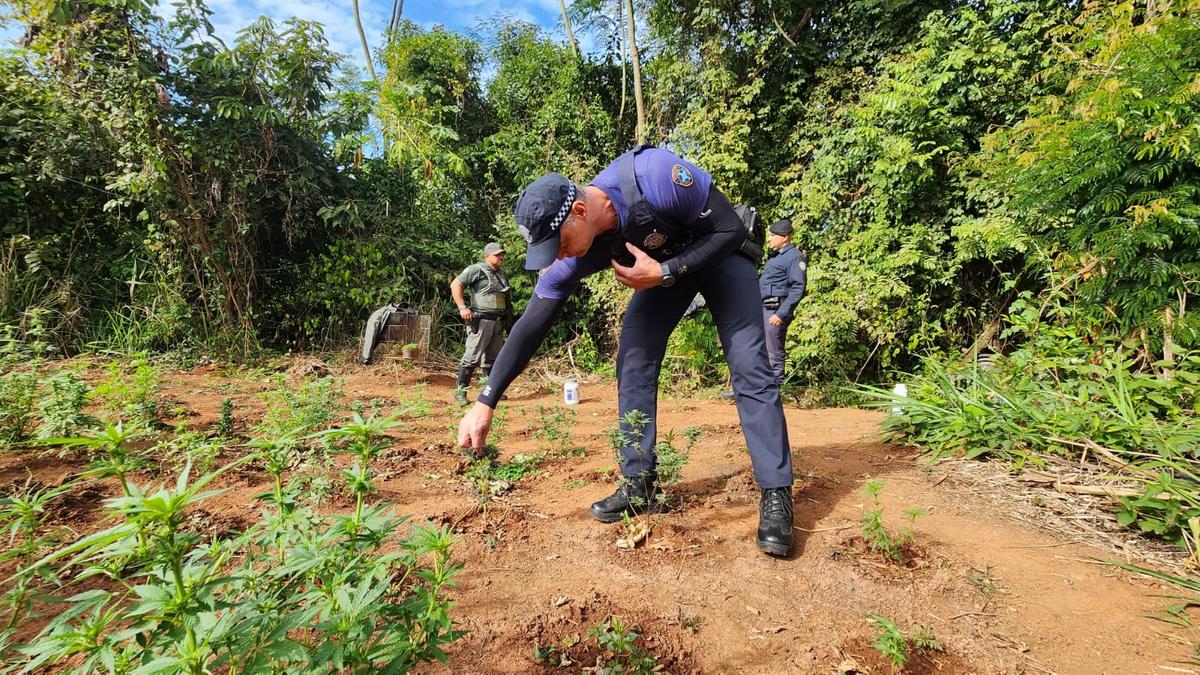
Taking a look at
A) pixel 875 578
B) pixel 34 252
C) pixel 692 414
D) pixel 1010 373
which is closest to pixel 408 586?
pixel 875 578

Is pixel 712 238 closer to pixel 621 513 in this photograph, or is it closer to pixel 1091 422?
pixel 621 513

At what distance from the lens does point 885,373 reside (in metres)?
6.06

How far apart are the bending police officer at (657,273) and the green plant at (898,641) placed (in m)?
0.45

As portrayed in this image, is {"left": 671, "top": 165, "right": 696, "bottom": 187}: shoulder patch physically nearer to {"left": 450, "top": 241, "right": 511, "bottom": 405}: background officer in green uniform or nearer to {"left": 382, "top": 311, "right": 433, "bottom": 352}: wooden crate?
{"left": 450, "top": 241, "right": 511, "bottom": 405}: background officer in green uniform

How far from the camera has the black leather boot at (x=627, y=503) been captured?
227 centimetres

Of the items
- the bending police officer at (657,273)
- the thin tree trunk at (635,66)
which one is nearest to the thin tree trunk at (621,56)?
the thin tree trunk at (635,66)

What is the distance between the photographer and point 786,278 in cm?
538

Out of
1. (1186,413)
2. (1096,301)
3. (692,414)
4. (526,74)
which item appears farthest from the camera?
(526,74)

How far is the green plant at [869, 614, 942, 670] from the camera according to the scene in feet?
4.48

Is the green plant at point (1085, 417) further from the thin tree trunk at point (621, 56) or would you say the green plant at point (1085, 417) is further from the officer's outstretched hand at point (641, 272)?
the thin tree trunk at point (621, 56)

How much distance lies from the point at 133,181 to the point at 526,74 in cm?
607

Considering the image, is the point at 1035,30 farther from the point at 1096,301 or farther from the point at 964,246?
the point at 1096,301

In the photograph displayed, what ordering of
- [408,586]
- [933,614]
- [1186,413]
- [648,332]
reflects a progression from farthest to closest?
[1186,413]
[648,332]
[408,586]
[933,614]

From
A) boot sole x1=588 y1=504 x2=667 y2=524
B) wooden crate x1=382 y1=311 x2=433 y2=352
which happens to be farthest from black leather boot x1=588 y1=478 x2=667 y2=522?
wooden crate x1=382 y1=311 x2=433 y2=352
